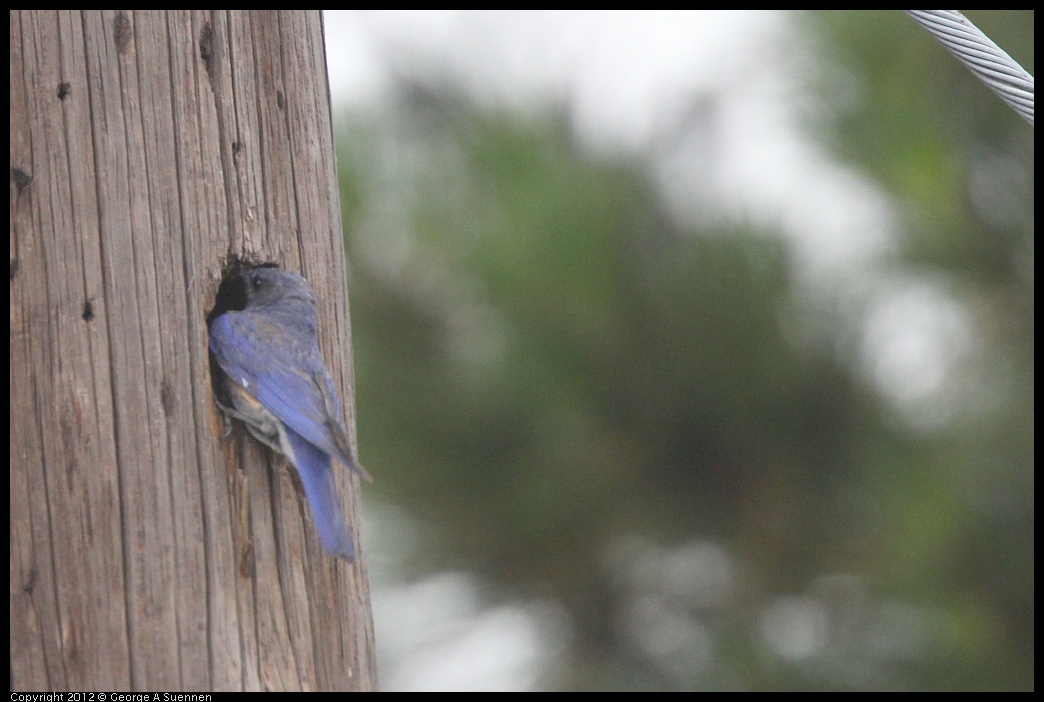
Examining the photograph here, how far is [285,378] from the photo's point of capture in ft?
6.62

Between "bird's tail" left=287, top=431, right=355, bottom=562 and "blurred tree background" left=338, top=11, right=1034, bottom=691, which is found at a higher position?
"blurred tree background" left=338, top=11, right=1034, bottom=691

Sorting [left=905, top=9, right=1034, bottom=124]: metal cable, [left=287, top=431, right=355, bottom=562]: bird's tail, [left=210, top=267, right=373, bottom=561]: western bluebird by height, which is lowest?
[left=287, top=431, right=355, bottom=562]: bird's tail

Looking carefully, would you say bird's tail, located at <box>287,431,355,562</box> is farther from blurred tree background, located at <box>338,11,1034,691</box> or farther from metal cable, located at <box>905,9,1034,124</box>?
blurred tree background, located at <box>338,11,1034,691</box>

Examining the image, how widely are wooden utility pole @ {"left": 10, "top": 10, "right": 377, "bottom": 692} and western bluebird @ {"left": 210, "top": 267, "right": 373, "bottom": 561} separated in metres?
0.05

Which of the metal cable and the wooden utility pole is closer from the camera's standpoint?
the wooden utility pole

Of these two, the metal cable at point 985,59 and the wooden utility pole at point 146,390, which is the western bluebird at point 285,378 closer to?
the wooden utility pole at point 146,390

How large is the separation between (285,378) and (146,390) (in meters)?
0.31

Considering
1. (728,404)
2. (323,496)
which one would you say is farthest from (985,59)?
(728,404)

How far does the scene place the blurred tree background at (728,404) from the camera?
14.5ft

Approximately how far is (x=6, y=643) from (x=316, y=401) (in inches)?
Result: 24.6

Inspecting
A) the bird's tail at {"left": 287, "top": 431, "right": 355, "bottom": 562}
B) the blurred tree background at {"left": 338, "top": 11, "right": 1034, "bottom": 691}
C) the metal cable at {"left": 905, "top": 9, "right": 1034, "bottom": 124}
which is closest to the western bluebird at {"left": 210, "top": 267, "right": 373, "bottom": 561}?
the bird's tail at {"left": 287, "top": 431, "right": 355, "bottom": 562}

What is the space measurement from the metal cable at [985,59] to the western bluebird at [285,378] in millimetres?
1230

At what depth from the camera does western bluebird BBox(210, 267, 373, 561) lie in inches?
72.7

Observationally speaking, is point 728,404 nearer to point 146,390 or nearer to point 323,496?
point 323,496
